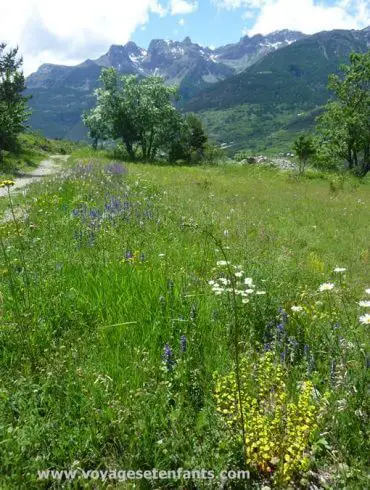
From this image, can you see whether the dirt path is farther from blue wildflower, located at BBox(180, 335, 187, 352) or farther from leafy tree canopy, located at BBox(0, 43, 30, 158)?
blue wildflower, located at BBox(180, 335, 187, 352)

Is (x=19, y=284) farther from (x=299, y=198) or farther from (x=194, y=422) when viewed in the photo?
(x=299, y=198)

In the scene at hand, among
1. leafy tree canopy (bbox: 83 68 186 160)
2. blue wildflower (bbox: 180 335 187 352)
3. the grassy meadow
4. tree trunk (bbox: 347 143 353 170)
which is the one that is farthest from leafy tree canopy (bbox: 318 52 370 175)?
blue wildflower (bbox: 180 335 187 352)

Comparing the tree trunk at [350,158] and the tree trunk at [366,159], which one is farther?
the tree trunk at [350,158]

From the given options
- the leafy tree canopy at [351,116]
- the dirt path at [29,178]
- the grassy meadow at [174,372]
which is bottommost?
the grassy meadow at [174,372]

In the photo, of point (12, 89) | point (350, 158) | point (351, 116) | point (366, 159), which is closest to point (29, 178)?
point (12, 89)

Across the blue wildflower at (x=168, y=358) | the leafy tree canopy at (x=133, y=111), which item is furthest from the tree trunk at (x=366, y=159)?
the blue wildflower at (x=168, y=358)

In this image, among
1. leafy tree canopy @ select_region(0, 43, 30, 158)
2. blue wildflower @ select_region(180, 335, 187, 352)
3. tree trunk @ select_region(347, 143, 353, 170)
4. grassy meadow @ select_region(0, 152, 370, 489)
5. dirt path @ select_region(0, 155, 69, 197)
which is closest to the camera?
grassy meadow @ select_region(0, 152, 370, 489)

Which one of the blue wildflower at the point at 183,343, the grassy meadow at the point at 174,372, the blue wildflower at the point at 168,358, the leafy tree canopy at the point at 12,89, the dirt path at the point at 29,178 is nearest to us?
the grassy meadow at the point at 174,372

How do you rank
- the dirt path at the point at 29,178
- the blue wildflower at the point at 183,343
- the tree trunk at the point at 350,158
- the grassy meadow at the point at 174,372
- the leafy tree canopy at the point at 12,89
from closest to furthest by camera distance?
the grassy meadow at the point at 174,372 → the blue wildflower at the point at 183,343 → the dirt path at the point at 29,178 → the leafy tree canopy at the point at 12,89 → the tree trunk at the point at 350,158

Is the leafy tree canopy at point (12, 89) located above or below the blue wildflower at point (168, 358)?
above

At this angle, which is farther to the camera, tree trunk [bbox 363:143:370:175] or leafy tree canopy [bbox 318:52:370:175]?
tree trunk [bbox 363:143:370:175]

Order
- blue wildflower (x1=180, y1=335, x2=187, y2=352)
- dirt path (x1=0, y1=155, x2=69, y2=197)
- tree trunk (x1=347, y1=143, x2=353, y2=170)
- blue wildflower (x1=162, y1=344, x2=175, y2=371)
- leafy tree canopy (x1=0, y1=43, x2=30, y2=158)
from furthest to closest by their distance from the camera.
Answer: tree trunk (x1=347, y1=143, x2=353, y2=170) < leafy tree canopy (x1=0, y1=43, x2=30, y2=158) < dirt path (x1=0, y1=155, x2=69, y2=197) < blue wildflower (x1=180, y1=335, x2=187, y2=352) < blue wildflower (x1=162, y1=344, x2=175, y2=371)

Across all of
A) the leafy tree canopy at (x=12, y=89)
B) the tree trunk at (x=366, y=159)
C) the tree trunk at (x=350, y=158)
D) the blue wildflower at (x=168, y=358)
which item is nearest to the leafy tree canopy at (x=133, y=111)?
the leafy tree canopy at (x=12, y=89)

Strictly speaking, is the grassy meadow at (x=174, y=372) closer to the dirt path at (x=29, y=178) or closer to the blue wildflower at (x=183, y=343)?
the blue wildflower at (x=183, y=343)
